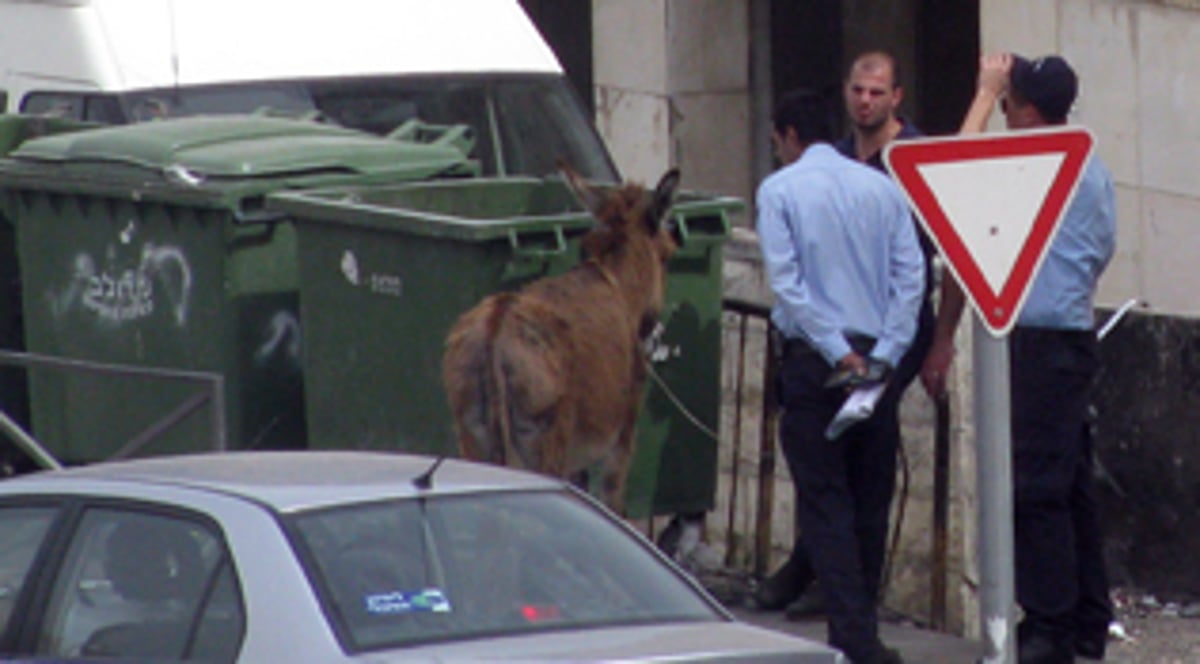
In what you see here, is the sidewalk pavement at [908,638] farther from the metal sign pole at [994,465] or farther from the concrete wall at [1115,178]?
the metal sign pole at [994,465]

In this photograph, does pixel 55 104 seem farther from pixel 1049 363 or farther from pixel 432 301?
pixel 1049 363

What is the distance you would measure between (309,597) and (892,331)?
2947 mm

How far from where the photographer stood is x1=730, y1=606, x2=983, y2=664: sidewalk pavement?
798cm

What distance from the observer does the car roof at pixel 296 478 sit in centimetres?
521

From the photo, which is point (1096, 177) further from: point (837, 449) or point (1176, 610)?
point (1176, 610)

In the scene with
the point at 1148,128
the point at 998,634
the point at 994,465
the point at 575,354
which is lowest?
the point at 998,634

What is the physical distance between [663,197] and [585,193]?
0.28 m

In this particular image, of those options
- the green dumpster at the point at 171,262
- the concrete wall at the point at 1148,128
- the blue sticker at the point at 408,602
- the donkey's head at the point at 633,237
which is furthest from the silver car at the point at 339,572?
the concrete wall at the point at 1148,128

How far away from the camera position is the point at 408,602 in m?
4.98

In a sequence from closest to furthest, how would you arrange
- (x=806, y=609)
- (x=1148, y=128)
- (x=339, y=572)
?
(x=339, y=572) < (x=806, y=609) < (x=1148, y=128)

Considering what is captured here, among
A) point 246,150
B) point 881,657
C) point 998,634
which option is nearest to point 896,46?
point 246,150

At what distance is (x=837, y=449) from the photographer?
7.39 meters

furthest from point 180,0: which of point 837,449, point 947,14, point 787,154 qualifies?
point 947,14

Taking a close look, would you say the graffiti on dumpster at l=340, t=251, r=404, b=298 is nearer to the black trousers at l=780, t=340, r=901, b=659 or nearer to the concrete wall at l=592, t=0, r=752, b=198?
the black trousers at l=780, t=340, r=901, b=659
